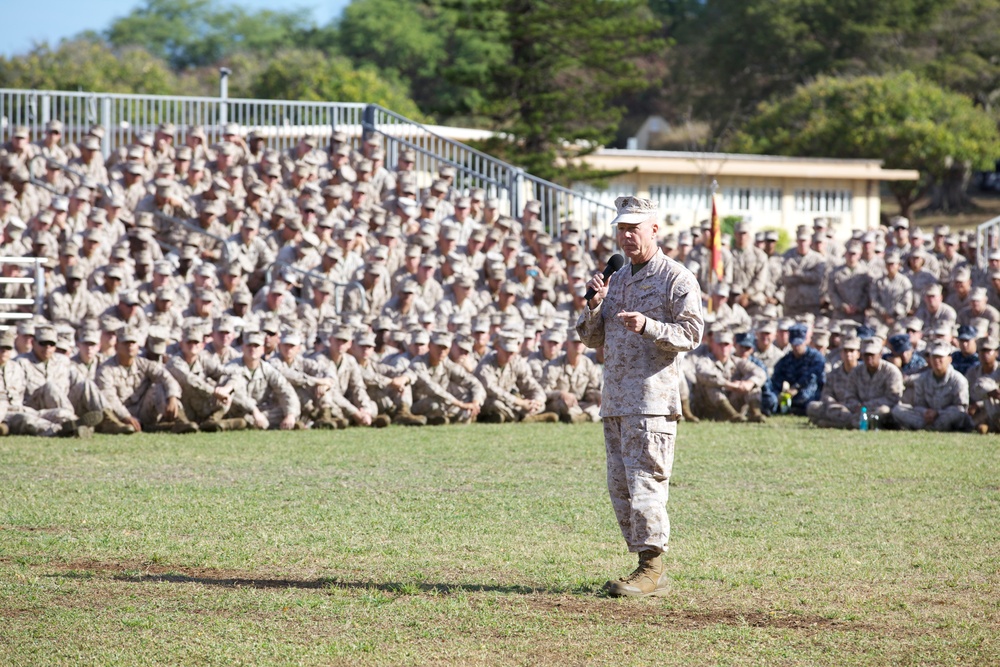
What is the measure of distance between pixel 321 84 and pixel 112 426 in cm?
Answer: 4204

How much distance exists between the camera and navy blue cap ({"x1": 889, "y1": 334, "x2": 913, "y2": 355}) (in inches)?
697

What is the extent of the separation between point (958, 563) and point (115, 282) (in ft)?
38.5

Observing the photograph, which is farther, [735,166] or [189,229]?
[735,166]

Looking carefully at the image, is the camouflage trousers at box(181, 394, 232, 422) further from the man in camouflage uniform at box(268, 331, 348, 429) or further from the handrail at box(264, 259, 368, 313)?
the handrail at box(264, 259, 368, 313)

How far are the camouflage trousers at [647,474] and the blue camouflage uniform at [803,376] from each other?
11141mm

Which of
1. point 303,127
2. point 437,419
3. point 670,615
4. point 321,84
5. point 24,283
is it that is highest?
point 321,84

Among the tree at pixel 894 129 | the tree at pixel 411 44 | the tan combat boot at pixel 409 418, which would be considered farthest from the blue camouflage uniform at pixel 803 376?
the tree at pixel 411 44

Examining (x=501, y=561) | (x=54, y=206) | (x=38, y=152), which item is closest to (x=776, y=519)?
(x=501, y=561)

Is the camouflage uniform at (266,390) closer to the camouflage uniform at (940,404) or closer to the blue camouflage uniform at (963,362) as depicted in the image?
the camouflage uniform at (940,404)

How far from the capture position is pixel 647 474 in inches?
285

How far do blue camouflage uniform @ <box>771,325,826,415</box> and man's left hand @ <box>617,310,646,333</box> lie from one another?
11.5m

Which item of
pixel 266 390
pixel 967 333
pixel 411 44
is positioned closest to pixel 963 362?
pixel 967 333

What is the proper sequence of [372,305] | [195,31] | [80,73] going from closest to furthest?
[372,305] < [80,73] < [195,31]

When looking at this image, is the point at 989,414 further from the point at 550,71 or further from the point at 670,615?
the point at 550,71
